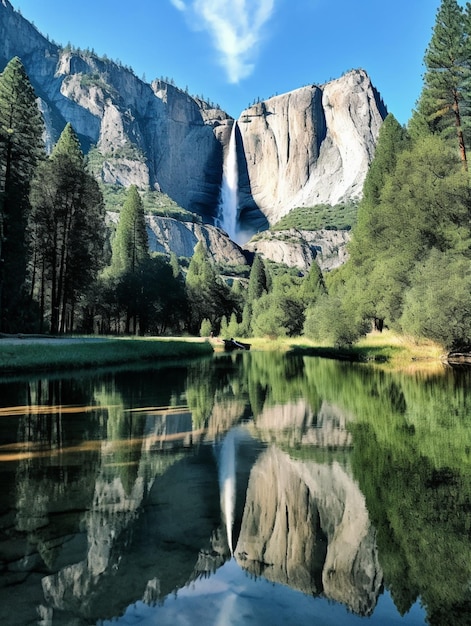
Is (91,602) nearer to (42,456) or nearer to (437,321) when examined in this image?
(42,456)

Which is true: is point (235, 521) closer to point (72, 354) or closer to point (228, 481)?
point (228, 481)

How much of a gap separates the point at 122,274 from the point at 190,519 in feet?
224

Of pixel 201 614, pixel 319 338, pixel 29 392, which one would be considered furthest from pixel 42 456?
pixel 319 338

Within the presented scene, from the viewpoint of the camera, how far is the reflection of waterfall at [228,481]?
18.7 ft

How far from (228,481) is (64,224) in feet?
132

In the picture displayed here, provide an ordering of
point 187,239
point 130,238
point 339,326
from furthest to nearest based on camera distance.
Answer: point 187,239, point 130,238, point 339,326

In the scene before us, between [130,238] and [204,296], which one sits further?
[204,296]

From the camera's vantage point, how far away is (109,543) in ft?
16.1

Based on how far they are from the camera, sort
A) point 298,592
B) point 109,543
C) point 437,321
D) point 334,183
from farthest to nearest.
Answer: point 334,183 < point 437,321 < point 109,543 < point 298,592

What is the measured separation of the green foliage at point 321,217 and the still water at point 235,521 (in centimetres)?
17120

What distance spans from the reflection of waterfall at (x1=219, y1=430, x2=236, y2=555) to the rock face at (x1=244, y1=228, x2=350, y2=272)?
528 ft

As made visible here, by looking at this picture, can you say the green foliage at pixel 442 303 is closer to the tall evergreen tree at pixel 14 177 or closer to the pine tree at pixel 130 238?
the tall evergreen tree at pixel 14 177

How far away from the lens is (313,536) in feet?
17.4

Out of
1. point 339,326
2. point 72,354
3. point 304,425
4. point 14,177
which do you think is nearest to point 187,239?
point 14,177
